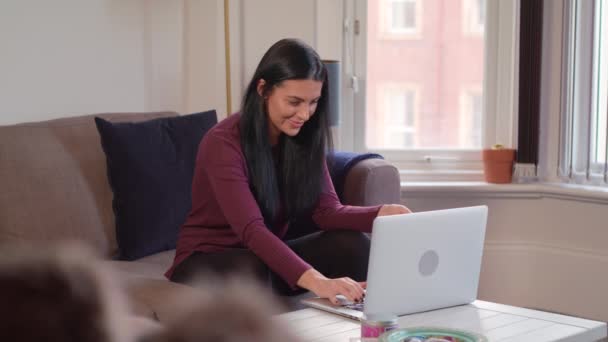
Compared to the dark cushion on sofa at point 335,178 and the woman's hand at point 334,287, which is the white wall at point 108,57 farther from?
the woman's hand at point 334,287

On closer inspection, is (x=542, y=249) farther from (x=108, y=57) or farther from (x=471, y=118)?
(x=108, y=57)

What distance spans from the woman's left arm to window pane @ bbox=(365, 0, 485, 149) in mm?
1298

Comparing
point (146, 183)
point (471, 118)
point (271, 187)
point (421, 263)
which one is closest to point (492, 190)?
point (471, 118)

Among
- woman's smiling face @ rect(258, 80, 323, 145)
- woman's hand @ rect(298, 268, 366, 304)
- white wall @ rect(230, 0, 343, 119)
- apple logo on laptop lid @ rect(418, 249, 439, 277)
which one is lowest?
woman's hand @ rect(298, 268, 366, 304)

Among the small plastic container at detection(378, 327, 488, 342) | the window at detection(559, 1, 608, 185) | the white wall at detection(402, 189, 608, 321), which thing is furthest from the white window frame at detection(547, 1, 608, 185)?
the small plastic container at detection(378, 327, 488, 342)

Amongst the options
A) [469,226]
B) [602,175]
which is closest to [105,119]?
[469,226]

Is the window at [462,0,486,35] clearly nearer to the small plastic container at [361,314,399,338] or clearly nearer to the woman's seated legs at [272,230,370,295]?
the woman's seated legs at [272,230,370,295]

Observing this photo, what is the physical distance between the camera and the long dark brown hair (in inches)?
83.3

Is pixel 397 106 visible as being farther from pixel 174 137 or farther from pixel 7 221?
pixel 7 221

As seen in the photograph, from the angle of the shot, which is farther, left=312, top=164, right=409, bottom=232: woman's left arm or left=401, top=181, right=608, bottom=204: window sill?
left=401, top=181, right=608, bottom=204: window sill

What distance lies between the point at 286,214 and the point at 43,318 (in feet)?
6.77

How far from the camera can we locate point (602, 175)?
3.16m

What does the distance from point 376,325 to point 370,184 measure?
101cm

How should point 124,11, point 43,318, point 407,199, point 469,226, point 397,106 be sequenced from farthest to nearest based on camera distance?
1. point 397,106
2. point 407,199
3. point 124,11
4. point 469,226
5. point 43,318
